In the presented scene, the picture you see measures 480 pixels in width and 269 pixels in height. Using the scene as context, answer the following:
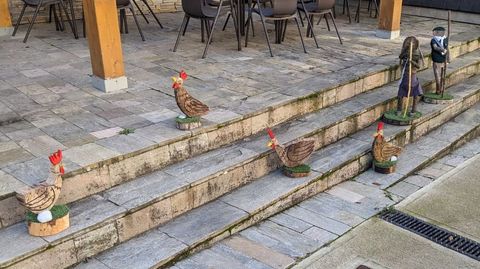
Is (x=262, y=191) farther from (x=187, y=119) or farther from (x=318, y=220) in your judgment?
(x=187, y=119)

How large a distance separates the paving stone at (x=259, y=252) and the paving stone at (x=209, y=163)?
22.8 inches

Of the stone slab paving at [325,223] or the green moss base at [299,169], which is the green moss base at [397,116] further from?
the green moss base at [299,169]

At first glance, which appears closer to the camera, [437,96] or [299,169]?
[299,169]

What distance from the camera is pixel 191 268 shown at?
3254mm

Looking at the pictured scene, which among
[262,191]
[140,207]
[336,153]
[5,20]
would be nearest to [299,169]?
[262,191]

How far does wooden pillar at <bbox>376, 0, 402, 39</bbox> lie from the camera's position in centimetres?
751

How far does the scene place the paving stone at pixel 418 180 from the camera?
4621mm

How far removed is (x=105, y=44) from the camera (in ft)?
16.2

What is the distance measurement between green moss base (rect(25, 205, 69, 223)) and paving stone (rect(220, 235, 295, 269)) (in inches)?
45.1

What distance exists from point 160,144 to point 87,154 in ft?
1.87

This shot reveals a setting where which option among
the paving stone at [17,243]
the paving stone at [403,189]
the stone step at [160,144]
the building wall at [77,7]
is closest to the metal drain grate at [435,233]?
the paving stone at [403,189]

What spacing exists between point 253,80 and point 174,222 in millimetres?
2388

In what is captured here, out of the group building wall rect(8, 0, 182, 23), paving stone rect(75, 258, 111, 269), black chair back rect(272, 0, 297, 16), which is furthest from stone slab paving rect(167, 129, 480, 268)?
building wall rect(8, 0, 182, 23)

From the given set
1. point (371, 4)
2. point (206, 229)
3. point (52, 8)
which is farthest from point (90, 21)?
point (371, 4)
